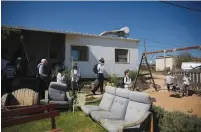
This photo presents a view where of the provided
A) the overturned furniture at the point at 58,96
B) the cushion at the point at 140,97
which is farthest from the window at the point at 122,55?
the cushion at the point at 140,97

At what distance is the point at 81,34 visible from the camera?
12070mm

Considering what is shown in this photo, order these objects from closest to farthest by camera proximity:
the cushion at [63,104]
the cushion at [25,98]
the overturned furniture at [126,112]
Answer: the overturned furniture at [126,112]
the cushion at [25,98]
the cushion at [63,104]

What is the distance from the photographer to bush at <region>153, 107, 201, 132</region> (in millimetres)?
3213

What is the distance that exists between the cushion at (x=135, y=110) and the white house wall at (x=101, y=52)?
26.6 ft

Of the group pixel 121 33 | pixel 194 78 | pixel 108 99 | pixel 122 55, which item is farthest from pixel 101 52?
pixel 108 99

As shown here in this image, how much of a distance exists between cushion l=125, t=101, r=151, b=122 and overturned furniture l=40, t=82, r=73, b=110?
96.4 inches

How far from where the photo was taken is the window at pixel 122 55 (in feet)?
44.6

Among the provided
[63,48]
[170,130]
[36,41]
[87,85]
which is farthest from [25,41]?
[170,130]

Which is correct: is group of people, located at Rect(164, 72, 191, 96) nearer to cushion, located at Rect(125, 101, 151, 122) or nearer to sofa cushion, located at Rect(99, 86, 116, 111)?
sofa cushion, located at Rect(99, 86, 116, 111)

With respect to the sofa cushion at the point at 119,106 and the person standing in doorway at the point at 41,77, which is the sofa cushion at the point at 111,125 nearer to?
the sofa cushion at the point at 119,106

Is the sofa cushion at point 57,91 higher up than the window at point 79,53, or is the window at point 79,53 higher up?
the window at point 79,53

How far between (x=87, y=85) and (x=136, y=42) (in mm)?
5169

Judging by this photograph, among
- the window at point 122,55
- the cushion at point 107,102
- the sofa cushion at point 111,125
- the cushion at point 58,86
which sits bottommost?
the sofa cushion at point 111,125

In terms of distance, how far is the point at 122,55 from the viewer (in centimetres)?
1390
